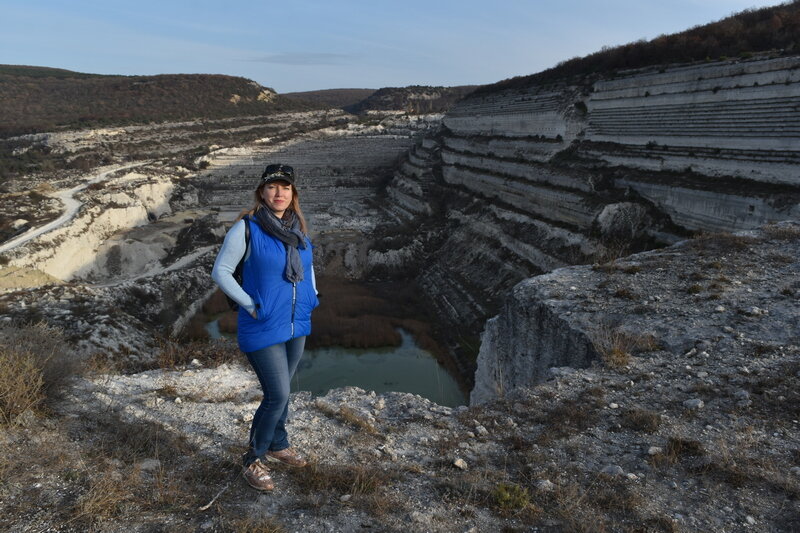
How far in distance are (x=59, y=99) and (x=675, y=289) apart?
286 feet

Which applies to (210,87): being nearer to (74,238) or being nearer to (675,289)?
(74,238)

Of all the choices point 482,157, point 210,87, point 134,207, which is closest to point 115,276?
point 134,207

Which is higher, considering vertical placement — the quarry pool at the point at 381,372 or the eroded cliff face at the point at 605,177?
the eroded cliff face at the point at 605,177

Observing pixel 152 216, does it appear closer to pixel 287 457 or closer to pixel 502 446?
pixel 287 457

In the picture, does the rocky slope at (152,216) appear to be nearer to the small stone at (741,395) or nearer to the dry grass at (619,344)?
the dry grass at (619,344)

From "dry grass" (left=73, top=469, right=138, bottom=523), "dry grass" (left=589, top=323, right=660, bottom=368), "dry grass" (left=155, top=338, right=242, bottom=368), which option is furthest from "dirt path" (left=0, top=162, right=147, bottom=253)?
"dry grass" (left=589, top=323, right=660, bottom=368)

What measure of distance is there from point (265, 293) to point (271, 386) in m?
0.66

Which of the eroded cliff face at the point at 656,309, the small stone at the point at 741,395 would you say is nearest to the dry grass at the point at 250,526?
the eroded cliff face at the point at 656,309

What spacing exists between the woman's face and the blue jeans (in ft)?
3.09

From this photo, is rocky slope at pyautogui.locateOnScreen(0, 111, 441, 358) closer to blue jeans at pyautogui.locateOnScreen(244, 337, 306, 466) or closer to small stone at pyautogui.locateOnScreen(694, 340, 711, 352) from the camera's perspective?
blue jeans at pyautogui.locateOnScreen(244, 337, 306, 466)

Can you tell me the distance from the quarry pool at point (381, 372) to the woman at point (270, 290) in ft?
31.3

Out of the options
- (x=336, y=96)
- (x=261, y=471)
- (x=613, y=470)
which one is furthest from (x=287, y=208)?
(x=336, y=96)

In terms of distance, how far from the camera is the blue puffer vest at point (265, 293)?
3094 millimetres

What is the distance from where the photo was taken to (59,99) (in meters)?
69.8
